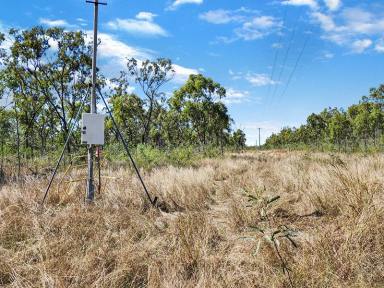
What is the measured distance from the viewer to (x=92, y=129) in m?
6.27

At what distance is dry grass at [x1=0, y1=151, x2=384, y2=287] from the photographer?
3.15m

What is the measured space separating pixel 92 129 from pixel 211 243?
Answer: 3.29 m

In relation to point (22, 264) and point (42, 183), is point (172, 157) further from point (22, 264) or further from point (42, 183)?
point (22, 264)

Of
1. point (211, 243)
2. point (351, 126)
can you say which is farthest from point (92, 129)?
point (351, 126)

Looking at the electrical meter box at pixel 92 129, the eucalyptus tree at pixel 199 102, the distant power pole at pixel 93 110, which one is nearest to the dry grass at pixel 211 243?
the distant power pole at pixel 93 110

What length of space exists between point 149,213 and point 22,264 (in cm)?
222

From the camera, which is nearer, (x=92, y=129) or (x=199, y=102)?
(x=92, y=129)

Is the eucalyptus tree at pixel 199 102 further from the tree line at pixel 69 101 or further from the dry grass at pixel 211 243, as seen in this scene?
the dry grass at pixel 211 243

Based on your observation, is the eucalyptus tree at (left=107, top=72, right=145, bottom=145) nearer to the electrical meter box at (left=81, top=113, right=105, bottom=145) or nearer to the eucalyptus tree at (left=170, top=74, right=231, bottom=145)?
the eucalyptus tree at (left=170, top=74, right=231, bottom=145)

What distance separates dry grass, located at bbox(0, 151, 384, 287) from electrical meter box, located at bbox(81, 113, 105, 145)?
1179mm

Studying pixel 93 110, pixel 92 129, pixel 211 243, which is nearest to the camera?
pixel 211 243

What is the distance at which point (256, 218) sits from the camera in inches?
197

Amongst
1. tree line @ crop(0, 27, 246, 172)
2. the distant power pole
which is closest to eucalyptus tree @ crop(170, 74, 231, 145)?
tree line @ crop(0, 27, 246, 172)

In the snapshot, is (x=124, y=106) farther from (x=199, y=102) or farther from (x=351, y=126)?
(x=351, y=126)
